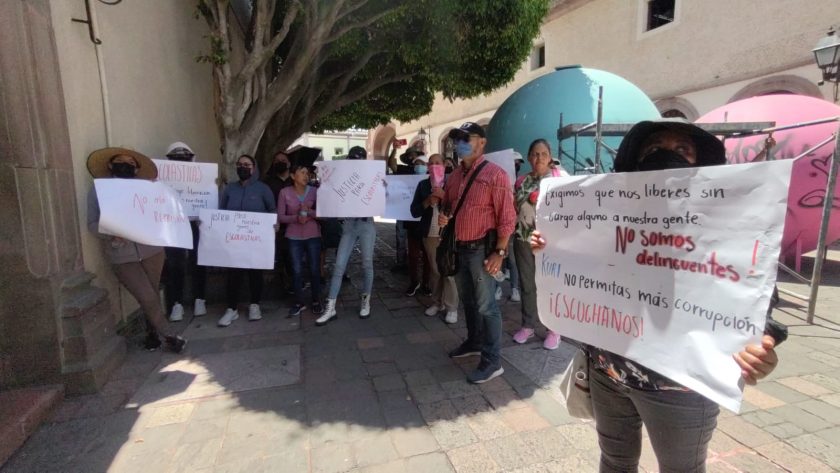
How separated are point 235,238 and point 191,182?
0.82 m

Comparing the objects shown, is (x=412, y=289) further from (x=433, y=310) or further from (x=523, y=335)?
(x=523, y=335)

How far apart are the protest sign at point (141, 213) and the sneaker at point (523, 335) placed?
309 centimetres

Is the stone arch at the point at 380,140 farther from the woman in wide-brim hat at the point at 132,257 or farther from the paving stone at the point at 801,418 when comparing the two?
the paving stone at the point at 801,418

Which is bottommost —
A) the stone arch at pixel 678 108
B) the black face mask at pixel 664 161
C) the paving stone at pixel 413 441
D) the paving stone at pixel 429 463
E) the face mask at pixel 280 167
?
the paving stone at pixel 429 463

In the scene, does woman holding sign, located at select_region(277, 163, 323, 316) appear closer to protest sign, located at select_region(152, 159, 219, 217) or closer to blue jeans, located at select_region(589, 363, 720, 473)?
protest sign, located at select_region(152, 159, 219, 217)

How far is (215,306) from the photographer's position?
5.04 metres

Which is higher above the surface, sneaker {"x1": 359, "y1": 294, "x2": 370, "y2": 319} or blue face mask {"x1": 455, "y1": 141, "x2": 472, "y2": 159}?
blue face mask {"x1": 455, "y1": 141, "x2": 472, "y2": 159}

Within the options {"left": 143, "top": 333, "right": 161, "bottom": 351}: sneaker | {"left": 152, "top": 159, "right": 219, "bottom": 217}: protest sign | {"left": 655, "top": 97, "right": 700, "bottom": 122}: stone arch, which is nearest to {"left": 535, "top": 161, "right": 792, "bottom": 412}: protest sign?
{"left": 143, "top": 333, "right": 161, "bottom": 351}: sneaker

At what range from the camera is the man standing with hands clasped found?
3035 millimetres

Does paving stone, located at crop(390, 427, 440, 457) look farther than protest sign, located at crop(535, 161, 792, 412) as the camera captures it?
Yes

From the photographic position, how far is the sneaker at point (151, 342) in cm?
380

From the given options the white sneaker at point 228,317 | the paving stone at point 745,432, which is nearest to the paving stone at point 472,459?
the paving stone at point 745,432

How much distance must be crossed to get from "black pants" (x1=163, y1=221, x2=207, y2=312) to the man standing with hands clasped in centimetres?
306

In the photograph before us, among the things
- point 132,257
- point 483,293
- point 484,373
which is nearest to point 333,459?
point 484,373
